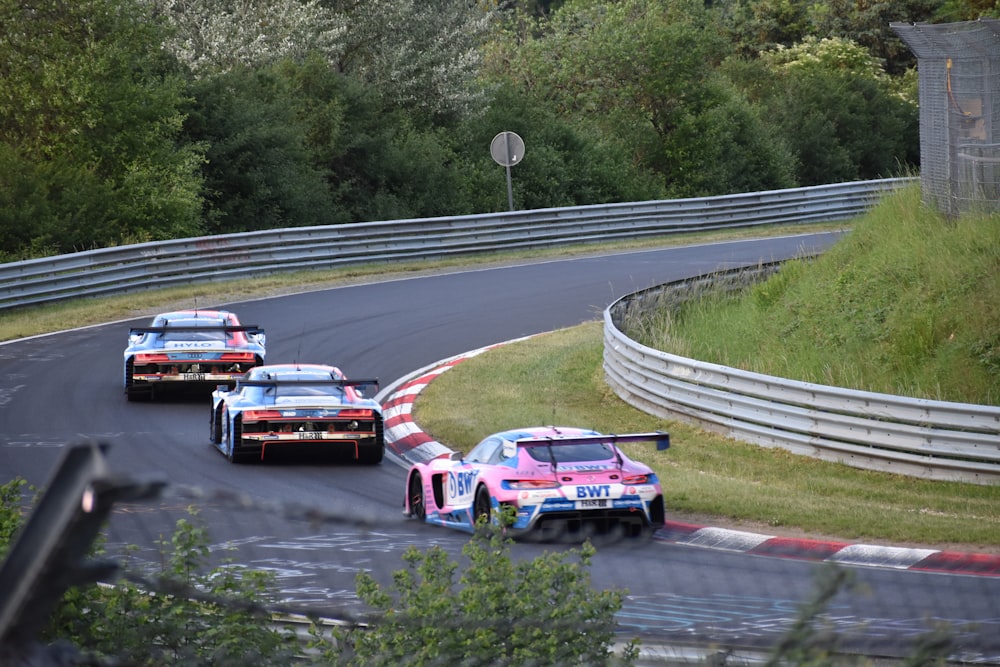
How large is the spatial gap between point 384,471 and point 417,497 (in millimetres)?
2256

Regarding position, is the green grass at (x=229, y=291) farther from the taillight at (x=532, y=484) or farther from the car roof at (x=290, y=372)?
the taillight at (x=532, y=484)

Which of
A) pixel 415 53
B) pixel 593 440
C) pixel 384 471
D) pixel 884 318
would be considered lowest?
pixel 384 471

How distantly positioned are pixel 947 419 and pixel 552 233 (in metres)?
21.3

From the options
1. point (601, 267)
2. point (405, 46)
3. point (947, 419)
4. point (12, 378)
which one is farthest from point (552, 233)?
point (947, 419)

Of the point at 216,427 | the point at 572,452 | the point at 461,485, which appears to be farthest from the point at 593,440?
the point at 216,427

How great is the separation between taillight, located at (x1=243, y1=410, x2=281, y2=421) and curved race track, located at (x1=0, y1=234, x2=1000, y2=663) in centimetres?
57

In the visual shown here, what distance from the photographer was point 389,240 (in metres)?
31.2

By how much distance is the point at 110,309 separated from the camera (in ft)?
83.1

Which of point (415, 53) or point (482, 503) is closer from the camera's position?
point (482, 503)

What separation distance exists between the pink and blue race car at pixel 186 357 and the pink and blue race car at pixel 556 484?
661cm

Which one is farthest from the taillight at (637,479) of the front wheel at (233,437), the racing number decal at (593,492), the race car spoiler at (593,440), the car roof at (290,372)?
the car roof at (290,372)

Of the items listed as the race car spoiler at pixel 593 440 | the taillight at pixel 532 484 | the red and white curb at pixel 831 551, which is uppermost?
the race car spoiler at pixel 593 440

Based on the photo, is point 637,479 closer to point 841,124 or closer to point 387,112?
point 387,112

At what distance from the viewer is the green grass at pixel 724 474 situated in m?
11.6
